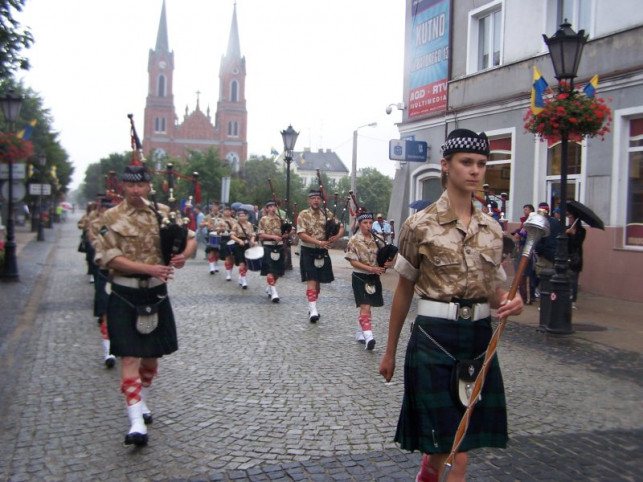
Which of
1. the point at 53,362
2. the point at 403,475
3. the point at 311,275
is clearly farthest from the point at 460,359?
the point at 311,275

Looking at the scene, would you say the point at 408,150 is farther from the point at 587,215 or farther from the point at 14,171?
the point at 14,171

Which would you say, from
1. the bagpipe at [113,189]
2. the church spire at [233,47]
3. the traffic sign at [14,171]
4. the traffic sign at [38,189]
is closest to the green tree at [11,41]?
the bagpipe at [113,189]

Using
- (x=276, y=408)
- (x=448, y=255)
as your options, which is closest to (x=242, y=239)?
(x=276, y=408)

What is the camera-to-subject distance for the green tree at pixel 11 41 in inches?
343

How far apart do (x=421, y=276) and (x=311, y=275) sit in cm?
671

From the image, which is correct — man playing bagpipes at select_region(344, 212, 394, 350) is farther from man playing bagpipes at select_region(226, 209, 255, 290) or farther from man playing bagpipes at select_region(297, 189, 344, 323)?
man playing bagpipes at select_region(226, 209, 255, 290)

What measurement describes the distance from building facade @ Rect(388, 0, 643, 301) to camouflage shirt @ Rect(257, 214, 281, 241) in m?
6.02

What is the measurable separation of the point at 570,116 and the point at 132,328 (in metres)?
7.45

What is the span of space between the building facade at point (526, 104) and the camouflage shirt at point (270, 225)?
6019 millimetres

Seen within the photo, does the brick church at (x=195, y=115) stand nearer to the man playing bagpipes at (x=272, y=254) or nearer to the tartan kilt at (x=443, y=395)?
the man playing bagpipes at (x=272, y=254)

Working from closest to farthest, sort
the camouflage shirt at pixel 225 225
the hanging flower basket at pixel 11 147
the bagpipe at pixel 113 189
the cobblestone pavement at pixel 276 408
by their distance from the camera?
the cobblestone pavement at pixel 276 408 → the bagpipe at pixel 113 189 → the camouflage shirt at pixel 225 225 → the hanging flower basket at pixel 11 147

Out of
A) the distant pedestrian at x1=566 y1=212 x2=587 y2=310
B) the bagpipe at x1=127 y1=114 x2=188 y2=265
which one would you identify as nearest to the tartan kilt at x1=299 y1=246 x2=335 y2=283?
the distant pedestrian at x1=566 y1=212 x2=587 y2=310

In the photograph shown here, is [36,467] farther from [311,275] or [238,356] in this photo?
[311,275]

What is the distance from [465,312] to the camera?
123 inches
